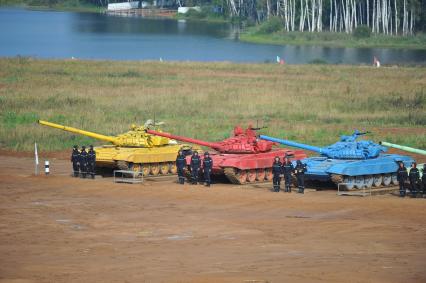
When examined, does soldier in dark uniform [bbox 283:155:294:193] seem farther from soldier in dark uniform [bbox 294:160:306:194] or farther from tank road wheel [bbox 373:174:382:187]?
tank road wheel [bbox 373:174:382:187]

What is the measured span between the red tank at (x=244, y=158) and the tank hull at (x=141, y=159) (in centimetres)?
78

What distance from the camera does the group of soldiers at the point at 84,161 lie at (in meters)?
36.4

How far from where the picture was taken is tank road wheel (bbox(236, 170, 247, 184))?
35.4 m

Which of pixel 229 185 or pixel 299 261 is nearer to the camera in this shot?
pixel 299 261

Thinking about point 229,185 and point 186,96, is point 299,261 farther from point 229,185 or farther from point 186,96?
point 186,96

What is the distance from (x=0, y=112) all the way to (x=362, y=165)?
24325 mm

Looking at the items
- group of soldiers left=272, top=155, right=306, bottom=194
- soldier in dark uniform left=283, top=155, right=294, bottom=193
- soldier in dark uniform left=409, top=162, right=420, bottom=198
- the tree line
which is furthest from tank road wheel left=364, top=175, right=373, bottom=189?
the tree line

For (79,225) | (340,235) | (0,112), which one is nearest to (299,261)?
(340,235)

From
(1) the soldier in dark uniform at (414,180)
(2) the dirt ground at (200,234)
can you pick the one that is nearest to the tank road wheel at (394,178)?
(2) the dirt ground at (200,234)

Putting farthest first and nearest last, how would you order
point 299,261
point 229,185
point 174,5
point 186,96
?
point 174,5
point 186,96
point 229,185
point 299,261

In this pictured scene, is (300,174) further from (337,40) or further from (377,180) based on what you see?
(337,40)

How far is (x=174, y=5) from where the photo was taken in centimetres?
19488

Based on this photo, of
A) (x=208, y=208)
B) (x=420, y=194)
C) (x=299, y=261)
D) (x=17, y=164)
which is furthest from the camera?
(x=17, y=164)

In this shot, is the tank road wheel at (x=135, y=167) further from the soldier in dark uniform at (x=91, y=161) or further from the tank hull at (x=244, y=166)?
the tank hull at (x=244, y=166)
